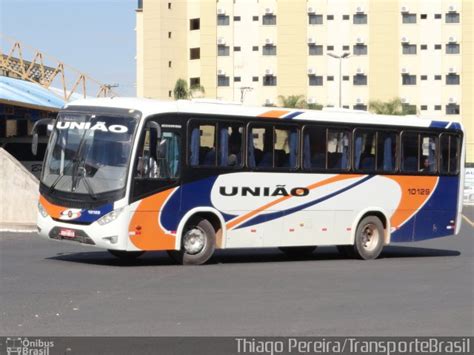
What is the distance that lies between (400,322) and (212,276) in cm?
612

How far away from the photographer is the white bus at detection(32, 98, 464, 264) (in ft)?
64.7

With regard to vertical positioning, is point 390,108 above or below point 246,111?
above

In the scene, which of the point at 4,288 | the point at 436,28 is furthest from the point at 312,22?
the point at 4,288

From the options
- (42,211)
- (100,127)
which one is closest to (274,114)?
(100,127)

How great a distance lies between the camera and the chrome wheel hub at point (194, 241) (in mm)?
20594

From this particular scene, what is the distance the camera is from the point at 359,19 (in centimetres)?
10988

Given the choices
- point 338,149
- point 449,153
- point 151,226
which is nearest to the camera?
A: point 151,226

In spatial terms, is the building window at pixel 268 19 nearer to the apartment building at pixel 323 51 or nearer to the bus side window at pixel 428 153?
the apartment building at pixel 323 51

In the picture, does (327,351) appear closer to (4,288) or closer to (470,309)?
(470,309)

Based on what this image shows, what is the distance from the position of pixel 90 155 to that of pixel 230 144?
2726 millimetres

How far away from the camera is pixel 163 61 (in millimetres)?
111688

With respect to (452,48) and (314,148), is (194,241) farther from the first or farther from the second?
(452,48)

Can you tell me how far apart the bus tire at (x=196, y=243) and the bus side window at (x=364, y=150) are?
3961 mm

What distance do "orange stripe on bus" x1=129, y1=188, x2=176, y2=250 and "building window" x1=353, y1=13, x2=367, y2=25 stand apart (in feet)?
301
